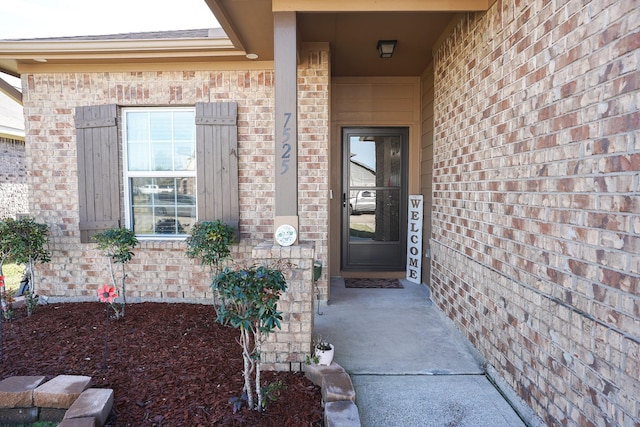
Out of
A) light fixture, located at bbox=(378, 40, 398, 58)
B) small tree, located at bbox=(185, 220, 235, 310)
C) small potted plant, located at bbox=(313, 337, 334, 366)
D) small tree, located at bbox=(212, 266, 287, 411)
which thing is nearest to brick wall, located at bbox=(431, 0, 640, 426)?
light fixture, located at bbox=(378, 40, 398, 58)

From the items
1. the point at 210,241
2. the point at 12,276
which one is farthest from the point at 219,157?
the point at 12,276

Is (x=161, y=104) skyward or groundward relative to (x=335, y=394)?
skyward

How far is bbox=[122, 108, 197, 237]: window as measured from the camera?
438 cm

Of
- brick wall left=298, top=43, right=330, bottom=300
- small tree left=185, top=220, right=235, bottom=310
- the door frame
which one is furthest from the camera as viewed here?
the door frame

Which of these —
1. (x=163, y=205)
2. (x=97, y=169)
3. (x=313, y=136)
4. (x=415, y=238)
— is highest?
(x=313, y=136)

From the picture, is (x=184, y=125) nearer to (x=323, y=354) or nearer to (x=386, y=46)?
(x=386, y=46)

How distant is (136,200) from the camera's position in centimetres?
448

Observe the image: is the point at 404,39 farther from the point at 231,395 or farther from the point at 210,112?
the point at 231,395

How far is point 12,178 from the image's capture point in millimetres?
8531

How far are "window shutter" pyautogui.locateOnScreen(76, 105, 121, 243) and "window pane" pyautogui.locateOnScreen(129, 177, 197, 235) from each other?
222 mm

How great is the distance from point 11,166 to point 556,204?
1079 centimetres

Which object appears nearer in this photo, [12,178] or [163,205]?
[163,205]

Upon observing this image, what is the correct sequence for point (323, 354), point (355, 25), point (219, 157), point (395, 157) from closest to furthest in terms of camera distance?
1. point (323, 354)
2. point (355, 25)
3. point (219, 157)
4. point (395, 157)

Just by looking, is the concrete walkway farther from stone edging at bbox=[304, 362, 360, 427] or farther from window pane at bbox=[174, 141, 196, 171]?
window pane at bbox=[174, 141, 196, 171]
